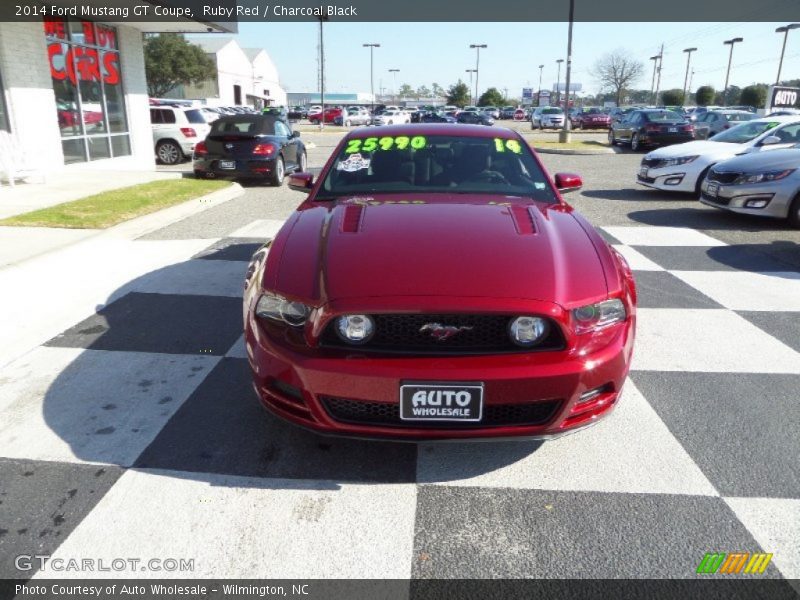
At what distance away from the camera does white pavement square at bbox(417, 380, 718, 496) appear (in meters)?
2.71

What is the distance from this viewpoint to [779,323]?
15.7 feet

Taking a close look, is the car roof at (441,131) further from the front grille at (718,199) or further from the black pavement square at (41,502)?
the front grille at (718,199)

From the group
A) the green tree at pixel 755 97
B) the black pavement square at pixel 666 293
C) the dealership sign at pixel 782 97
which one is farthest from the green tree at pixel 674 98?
the black pavement square at pixel 666 293

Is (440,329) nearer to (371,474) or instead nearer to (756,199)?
(371,474)

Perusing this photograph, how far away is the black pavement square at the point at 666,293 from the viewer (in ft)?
17.1

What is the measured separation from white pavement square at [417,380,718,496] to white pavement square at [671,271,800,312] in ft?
9.01

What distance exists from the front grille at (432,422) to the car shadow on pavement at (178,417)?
38cm

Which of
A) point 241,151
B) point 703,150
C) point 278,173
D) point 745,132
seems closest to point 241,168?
point 241,151

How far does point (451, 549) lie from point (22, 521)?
5.76ft

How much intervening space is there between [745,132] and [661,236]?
565cm

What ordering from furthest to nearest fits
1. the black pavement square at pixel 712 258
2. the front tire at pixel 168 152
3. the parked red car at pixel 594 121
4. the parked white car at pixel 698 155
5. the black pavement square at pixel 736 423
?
the parked red car at pixel 594 121, the front tire at pixel 168 152, the parked white car at pixel 698 155, the black pavement square at pixel 712 258, the black pavement square at pixel 736 423

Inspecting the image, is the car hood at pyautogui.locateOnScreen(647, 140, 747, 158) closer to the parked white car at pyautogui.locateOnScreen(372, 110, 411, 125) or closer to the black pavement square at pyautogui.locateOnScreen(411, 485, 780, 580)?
the black pavement square at pyautogui.locateOnScreen(411, 485, 780, 580)

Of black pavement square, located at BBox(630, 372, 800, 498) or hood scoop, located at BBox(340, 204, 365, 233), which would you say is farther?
hood scoop, located at BBox(340, 204, 365, 233)

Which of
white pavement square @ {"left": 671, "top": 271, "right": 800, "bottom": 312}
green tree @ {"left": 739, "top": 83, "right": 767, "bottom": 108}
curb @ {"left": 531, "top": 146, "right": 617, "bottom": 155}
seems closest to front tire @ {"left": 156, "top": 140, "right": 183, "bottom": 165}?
curb @ {"left": 531, "top": 146, "right": 617, "bottom": 155}
